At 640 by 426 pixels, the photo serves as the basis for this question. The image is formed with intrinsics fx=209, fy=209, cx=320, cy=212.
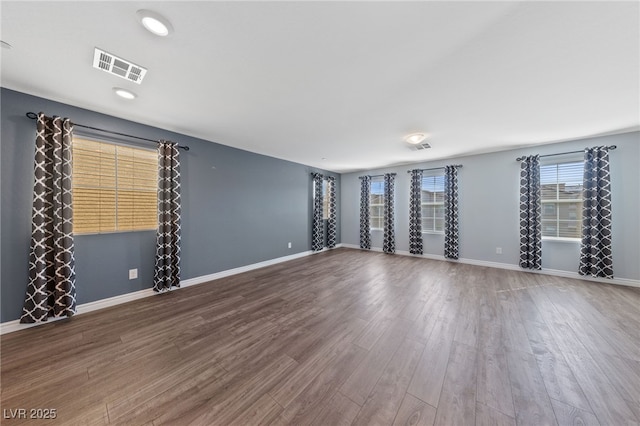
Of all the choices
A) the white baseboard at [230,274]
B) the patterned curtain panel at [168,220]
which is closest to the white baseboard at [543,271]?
the white baseboard at [230,274]

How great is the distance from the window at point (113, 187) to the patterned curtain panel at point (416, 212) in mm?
5379

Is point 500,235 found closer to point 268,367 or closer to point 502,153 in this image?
point 502,153

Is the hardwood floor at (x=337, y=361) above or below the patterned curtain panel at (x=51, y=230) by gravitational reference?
below

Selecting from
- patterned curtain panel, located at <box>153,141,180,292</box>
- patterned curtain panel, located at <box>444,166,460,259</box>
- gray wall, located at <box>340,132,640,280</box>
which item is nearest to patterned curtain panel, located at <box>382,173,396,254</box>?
gray wall, located at <box>340,132,640,280</box>

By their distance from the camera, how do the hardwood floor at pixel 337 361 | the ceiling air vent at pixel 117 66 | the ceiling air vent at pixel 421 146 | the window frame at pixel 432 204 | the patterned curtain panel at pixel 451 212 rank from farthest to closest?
1. the window frame at pixel 432 204
2. the patterned curtain panel at pixel 451 212
3. the ceiling air vent at pixel 421 146
4. the ceiling air vent at pixel 117 66
5. the hardwood floor at pixel 337 361

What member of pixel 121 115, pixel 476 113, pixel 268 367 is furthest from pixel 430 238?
pixel 121 115

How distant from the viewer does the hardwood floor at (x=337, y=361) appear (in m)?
1.28

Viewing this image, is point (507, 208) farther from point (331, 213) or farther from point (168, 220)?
point (168, 220)

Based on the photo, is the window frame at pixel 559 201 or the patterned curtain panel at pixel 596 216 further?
the window frame at pixel 559 201

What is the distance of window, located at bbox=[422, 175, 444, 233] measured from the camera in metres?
5.27

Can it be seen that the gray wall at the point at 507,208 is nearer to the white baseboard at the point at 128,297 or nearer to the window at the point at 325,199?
the window at the point at 325,199

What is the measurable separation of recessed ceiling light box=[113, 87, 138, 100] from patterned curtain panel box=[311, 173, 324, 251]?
3963 millimetres

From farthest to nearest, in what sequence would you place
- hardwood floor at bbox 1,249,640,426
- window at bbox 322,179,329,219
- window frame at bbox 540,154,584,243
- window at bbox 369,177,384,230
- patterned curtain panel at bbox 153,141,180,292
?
window at bbox 322,179,329,219 < window at bbox 369,177,384,230 < window frame at bbox 540,154,584,243 < patterned curtain panel at bbox 153,141,180,292 < hardwood floor at bbox 1,249,640,426

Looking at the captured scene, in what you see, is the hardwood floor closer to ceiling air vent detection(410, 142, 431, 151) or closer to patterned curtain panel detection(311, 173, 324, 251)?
ceiling air vent detection(410, 142, 431, 151)
